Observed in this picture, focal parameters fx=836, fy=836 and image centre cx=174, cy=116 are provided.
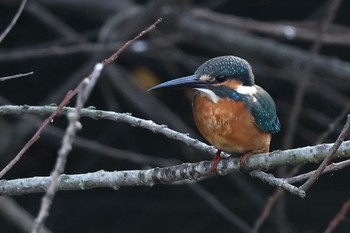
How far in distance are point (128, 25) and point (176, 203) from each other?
1.22 metres

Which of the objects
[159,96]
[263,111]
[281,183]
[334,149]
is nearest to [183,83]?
[263,111]

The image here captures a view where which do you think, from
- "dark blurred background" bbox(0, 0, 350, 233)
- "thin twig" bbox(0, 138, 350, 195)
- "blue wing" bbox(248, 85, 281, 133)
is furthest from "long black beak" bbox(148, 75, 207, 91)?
"dark blurred background" bbox(0, 0, 350, 233)

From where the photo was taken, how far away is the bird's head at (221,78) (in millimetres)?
2559

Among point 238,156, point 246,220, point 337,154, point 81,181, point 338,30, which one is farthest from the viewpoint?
point 246,220

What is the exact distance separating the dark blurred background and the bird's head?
1734 millimetres

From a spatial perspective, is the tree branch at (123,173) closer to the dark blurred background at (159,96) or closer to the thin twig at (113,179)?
the thin twig at (113,179)

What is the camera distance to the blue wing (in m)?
2.56

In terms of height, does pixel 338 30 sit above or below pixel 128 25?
below

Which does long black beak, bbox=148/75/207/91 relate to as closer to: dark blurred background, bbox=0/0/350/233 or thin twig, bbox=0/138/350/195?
thin twig, bbox=0/138/350/195

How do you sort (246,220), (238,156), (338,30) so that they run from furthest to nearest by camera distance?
(246,220)
(338,30)
(238,156)

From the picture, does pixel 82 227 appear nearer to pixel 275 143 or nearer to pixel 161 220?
pixel 161 220

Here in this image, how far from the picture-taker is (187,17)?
14.8ft

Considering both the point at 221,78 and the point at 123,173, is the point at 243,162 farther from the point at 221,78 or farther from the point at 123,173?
the point at 221,78

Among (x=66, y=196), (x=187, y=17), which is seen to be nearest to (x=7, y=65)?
(x=66, y=196)
